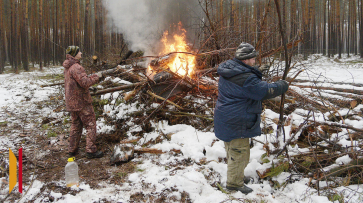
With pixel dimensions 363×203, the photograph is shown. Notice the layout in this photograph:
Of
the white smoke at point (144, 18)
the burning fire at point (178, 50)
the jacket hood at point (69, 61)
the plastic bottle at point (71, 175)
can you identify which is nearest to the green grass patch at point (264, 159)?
the burning fire at point (178, 50)

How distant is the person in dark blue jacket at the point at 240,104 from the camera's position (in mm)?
2451

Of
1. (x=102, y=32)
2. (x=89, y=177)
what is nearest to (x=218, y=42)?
(x=89, y=177)

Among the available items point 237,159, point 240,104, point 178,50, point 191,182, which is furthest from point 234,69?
point 178,50

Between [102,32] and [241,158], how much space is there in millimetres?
16920

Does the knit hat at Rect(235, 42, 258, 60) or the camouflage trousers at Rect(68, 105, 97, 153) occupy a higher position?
the knit hat at Rect(235, 42, 258, 60)

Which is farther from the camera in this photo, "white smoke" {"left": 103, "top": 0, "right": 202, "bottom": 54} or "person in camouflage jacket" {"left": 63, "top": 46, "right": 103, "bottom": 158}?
"white smoke" {"left": 103, "top": 0, "right": 202, "bottom": 54}

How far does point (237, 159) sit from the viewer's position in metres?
2.68

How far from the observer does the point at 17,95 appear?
347 inches

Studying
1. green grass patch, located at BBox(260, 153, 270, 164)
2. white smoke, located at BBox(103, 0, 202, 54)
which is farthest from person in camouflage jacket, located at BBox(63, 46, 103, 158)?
white smoke, located at BBox(103, 0, 202, 54)

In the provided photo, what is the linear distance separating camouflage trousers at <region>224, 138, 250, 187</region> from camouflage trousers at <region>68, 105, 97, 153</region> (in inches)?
98.0

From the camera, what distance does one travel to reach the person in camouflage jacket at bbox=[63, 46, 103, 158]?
12.6 feet

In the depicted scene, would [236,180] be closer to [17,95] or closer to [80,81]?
[80,81]

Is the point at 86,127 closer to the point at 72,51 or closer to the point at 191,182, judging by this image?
the point at 72,51

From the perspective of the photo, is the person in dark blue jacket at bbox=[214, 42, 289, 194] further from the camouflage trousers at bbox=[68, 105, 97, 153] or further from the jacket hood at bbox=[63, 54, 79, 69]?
the jacket hood at bbox=[63, 54, 79, 69]
